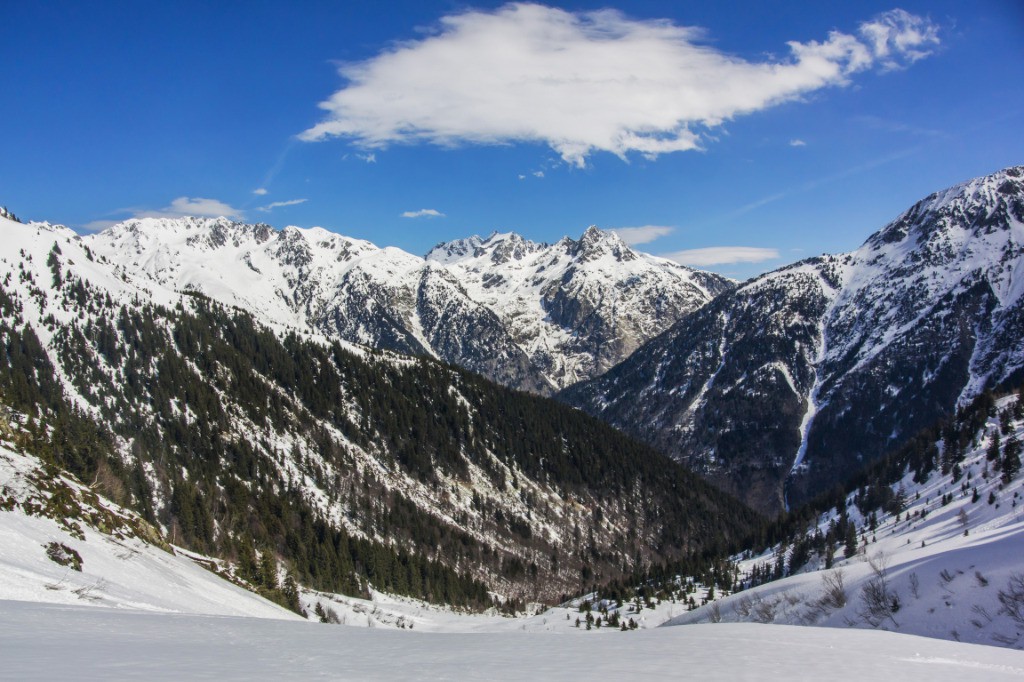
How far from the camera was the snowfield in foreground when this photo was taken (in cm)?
1031

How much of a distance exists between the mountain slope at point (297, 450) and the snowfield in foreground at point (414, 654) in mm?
60296

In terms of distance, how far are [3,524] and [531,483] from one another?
552 feet

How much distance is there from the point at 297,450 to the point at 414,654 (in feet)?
467

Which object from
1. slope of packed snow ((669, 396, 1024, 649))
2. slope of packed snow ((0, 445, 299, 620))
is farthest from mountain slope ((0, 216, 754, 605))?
slope of packed snow ((669, 396, 1024, 649))

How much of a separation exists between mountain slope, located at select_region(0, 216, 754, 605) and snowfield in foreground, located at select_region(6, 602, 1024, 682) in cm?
6030

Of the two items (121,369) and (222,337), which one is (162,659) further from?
(222,337)

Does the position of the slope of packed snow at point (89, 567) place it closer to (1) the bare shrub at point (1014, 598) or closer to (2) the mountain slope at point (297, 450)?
(1) the bare shrub at point (1014, 598)

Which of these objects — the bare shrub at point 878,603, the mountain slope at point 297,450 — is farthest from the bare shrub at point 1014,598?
the mountain slope at point 297,450

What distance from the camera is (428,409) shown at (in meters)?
Result: 190

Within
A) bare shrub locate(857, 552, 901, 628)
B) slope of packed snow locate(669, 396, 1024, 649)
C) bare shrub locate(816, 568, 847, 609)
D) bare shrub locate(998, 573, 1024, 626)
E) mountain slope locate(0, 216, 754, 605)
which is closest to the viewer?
bare shrub locate(998, 573, 1024, 626)

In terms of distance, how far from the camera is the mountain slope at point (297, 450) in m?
106

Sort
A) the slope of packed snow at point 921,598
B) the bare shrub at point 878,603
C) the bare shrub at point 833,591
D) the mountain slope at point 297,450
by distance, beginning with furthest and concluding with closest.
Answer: the mountain slope at point 297,450 → the bare shrub at point 833,591 → the bare shrub at point 878,603 → the slope of packed snow at point 921,598

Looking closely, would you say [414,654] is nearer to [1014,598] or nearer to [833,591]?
[1014,598]

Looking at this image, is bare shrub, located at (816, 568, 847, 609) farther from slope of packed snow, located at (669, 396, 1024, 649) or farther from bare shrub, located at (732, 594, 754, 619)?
bare shrub, located at (732, 594, 754, 619)
